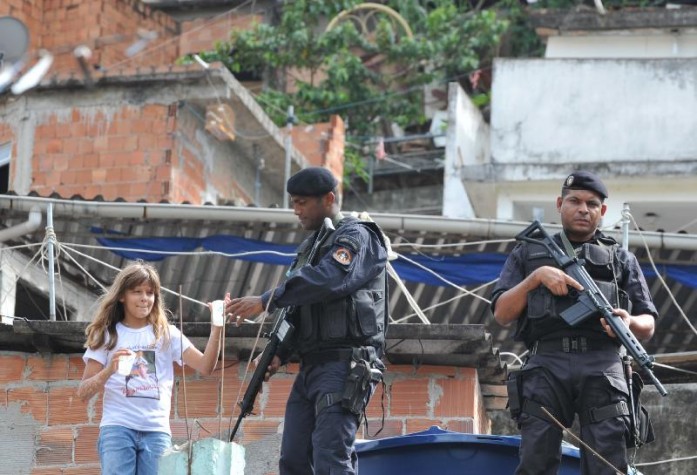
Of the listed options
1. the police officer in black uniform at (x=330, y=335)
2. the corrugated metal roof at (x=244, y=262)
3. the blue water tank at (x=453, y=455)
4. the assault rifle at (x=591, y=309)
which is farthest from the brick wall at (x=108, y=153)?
the assault rifle at (x=591, y=309)

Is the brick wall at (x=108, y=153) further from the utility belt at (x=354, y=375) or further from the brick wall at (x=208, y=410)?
the utility belt at (x=354, y=375)

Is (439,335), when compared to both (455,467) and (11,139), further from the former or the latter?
(11,139)

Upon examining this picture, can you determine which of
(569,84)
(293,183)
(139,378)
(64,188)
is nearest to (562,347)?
(293,183)

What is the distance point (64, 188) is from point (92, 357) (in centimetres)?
936

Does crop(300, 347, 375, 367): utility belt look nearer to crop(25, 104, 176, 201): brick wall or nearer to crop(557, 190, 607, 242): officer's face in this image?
crop(557, 190, 607, 242): officer's face

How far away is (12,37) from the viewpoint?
1730 cm

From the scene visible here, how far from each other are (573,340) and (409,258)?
21.8ft

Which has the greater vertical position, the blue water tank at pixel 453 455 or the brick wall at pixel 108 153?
the brick wall at pixel 108 153

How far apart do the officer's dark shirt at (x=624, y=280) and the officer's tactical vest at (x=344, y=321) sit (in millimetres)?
559

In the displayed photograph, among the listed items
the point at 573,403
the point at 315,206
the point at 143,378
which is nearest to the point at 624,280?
the point at 573,403

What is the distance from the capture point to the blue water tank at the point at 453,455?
829cm

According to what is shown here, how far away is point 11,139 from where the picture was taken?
1803 centimetres

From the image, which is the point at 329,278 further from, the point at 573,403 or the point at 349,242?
the point at 573,403

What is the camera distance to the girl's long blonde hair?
27.3 ft
